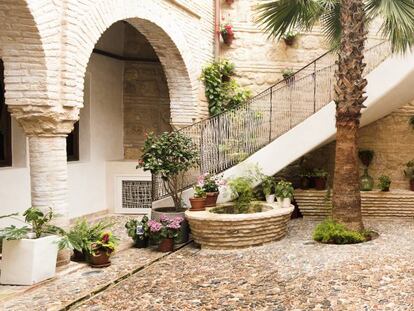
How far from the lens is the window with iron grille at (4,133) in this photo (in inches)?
314

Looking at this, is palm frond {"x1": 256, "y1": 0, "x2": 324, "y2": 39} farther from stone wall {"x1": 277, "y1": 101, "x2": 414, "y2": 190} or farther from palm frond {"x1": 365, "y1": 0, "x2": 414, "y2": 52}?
stone wall {"x1": 277, "y1": 101, "x2": 414, "y2": 190}

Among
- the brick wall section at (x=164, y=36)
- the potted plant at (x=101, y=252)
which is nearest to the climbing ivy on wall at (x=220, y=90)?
the brick wall section at (x=164, y=36)

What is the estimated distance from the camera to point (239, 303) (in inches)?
193

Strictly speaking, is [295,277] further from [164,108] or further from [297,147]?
[164,108]

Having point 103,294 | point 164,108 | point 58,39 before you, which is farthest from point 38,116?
point 164,108

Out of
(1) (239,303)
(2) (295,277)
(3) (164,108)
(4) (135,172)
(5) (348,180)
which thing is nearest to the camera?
(1) (239,303)

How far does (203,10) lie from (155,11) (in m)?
2.42

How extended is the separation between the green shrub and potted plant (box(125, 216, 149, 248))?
2.79 m

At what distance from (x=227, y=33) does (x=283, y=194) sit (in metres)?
4.71

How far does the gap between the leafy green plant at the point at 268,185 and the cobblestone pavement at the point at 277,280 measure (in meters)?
1.33

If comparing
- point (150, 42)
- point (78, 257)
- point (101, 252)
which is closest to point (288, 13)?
point (150, 42)

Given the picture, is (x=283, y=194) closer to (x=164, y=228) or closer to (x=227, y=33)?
(x=164, y=228)

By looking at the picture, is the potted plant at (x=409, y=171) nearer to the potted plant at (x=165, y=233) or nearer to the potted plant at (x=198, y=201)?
the potted plant at (x=198, y=201)

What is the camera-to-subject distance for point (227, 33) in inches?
443
